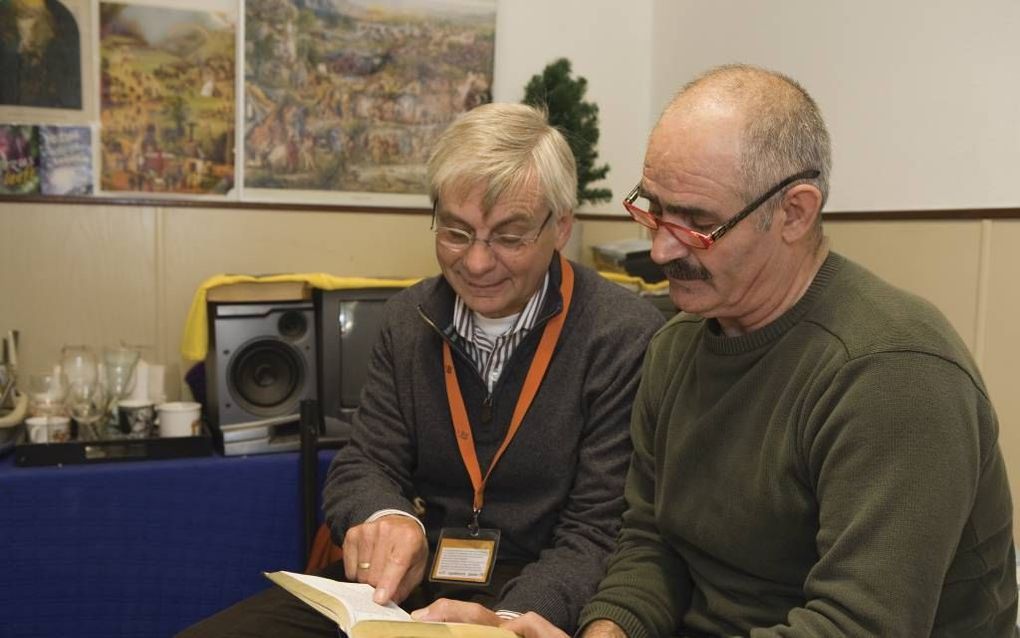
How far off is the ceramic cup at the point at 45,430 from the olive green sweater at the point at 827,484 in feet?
5.35

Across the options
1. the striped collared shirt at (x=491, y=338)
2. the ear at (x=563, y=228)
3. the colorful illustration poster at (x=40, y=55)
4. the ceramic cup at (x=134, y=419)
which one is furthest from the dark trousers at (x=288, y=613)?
the colorful illustration poster at (x=40, y=55)

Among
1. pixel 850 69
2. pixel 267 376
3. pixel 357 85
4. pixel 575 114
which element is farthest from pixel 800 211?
pixel 357 85

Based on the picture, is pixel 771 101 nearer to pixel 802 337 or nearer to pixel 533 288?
pixel 802 337

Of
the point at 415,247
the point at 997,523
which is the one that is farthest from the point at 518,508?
the point at 415,247

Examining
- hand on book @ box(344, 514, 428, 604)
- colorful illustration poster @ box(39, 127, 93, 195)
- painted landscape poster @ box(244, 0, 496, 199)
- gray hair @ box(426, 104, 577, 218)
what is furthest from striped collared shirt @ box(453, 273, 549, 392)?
colorful illustration poster @ box(39, 127, 93, 195)

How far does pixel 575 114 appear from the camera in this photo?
3.03 m

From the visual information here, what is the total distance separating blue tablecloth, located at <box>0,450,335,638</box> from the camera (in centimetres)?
219

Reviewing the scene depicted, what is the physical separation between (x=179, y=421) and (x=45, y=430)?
33cm

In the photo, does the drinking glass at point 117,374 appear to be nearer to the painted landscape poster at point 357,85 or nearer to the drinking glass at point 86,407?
the drinking glass at point 86,407

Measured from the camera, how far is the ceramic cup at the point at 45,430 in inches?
91.3

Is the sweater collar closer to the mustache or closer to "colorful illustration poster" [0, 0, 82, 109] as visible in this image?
the mustache

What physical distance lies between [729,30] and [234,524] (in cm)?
222

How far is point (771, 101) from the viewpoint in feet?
3.74

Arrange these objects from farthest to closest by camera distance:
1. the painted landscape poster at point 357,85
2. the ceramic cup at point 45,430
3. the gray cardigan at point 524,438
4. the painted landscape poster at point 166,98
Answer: the painted landscape poster at point 357,85 < the painted landscape poster at point 166,98 < the ceramic cup at point 45,430 < the gray cardigan at point 524,438
